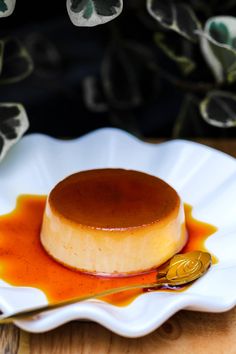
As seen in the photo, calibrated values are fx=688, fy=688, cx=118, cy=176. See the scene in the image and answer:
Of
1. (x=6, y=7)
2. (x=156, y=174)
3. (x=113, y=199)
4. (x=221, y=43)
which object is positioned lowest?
(x=156, y=174)

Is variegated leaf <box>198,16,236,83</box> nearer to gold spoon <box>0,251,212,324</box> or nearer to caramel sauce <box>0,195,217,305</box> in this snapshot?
caramel sauce <box>0,195,217,305</box>

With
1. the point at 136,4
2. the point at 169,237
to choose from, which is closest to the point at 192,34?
the point at 136,4

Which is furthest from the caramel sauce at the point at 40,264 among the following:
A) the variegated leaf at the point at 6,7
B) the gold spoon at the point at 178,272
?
the variegated leaf at the point at 6,7

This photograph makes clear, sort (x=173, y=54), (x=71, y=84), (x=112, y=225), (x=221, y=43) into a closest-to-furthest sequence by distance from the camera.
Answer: (x=112, y=225), (x=221, y=43), (x=173, y=54), (x=71, y=84)

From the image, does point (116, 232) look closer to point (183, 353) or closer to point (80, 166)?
point (183, 353)

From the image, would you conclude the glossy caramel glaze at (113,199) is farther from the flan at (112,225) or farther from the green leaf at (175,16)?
the green leaf at (175,16)

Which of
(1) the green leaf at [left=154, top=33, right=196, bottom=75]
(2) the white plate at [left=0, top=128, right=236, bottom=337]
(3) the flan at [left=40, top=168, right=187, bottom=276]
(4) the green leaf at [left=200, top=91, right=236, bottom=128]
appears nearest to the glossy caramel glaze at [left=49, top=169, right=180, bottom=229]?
(3) the flan at [left=40, top=168, right=187, bottom=276]

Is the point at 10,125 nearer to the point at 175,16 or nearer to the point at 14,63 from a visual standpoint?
the point at 14,63

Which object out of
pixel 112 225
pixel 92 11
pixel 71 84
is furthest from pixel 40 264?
pixel 71 84
